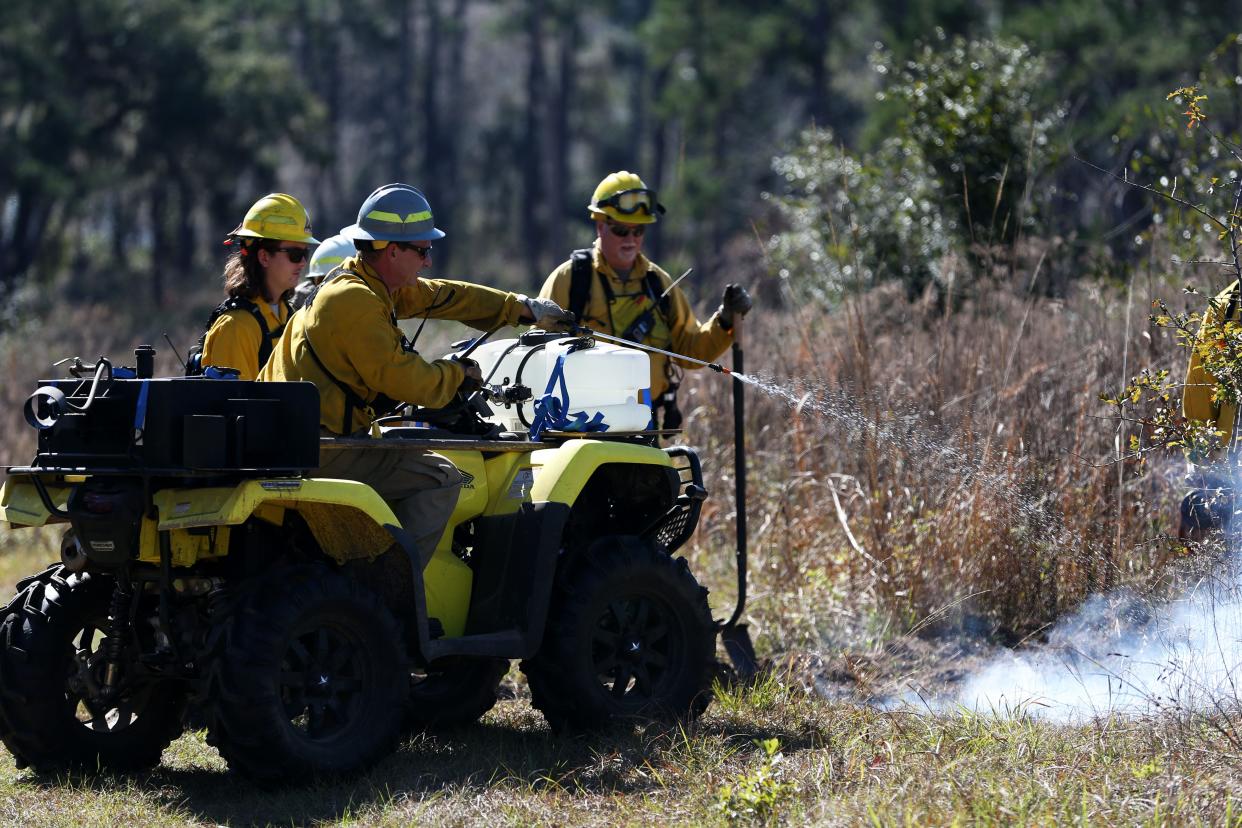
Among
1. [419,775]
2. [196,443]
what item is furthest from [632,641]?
[196,443]

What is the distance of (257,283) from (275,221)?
0.30 m

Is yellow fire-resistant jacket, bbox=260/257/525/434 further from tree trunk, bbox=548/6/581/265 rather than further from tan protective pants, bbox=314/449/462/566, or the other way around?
tree trunk, bbox=548/6/581/265

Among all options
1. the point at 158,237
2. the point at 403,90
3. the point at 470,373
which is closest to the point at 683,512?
the point at 470,373

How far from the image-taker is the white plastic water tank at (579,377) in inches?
264

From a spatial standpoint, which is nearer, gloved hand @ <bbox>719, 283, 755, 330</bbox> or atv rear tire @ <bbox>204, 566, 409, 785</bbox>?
atv rear tire @ <bbox>204, 566, 409, 785</bbox>

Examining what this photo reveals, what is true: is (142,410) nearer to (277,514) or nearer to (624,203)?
(277,514)

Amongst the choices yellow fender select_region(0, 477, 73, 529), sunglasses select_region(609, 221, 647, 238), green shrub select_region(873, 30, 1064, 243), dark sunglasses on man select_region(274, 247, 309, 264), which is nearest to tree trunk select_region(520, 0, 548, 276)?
green shrub select_region(873, 30, 1064, 243)

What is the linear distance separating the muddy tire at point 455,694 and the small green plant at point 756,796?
6.02ft

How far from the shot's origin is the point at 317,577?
5684mm

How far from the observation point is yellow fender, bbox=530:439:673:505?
21.0 feet

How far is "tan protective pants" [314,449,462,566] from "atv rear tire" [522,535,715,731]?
2.05 feet

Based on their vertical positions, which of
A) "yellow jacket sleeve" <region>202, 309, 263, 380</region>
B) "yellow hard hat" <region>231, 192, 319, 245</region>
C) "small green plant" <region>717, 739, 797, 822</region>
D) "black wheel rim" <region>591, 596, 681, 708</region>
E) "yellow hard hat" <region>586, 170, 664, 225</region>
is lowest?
"small green plant" <region>717, 739, 797, 822</region>

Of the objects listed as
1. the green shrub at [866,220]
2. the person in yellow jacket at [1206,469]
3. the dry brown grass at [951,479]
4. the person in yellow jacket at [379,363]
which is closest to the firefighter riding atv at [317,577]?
the person in yellow jacket at [379,363]

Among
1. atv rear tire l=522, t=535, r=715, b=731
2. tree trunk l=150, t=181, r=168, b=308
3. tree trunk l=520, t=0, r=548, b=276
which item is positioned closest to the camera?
atv rear tire l=522, t=535, r=715, b=731
